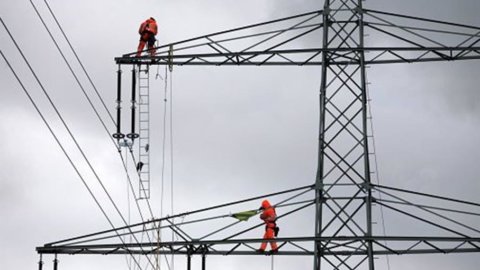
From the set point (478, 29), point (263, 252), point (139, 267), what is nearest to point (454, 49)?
point (478, 29)

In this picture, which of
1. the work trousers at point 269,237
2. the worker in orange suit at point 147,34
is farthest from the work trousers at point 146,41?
the work trousers at point 269,237

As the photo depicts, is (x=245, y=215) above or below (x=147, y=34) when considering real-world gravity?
below

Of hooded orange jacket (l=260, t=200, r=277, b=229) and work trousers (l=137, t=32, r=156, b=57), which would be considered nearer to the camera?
hooded orange jacket (l=260, t=200, r=277, b=229)

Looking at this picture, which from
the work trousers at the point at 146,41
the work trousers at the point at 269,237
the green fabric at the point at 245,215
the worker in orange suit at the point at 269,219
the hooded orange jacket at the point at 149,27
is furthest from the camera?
the hooded orange jacket at the point at 149,27

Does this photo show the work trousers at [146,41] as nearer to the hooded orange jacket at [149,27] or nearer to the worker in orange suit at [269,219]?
the hooded orange jacket at [149,27]

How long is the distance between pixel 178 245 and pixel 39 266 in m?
3.26

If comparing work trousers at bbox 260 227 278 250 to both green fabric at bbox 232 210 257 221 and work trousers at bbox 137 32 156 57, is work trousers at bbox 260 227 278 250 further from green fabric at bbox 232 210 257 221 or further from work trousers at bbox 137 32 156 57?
work trousers at bbox 137 32 156 57

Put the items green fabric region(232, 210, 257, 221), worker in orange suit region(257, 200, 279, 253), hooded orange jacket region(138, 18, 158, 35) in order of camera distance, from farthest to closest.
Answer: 1. hooded orange jacket region(138, 18, 158, 35)
2. green fabric region(232, 210, 257, 221)
3. worker in orange suit region(257, 200, 279, 253)

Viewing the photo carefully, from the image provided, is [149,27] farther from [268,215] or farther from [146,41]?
[268,215]

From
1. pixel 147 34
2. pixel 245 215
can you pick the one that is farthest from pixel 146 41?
pixel 245 215

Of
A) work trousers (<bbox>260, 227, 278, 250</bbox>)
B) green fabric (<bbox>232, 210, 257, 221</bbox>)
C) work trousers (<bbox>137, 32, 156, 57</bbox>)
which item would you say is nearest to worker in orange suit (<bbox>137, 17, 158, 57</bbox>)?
work trousers (<bbox>137, 32, 156, 57</bbox>)

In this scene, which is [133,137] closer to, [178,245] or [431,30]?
[178,245]

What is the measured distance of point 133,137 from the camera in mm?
34250

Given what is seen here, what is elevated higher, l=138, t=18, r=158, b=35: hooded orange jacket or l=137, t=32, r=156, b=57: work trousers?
l=138, t=18, r=158, b=35: hooded orange jacket
